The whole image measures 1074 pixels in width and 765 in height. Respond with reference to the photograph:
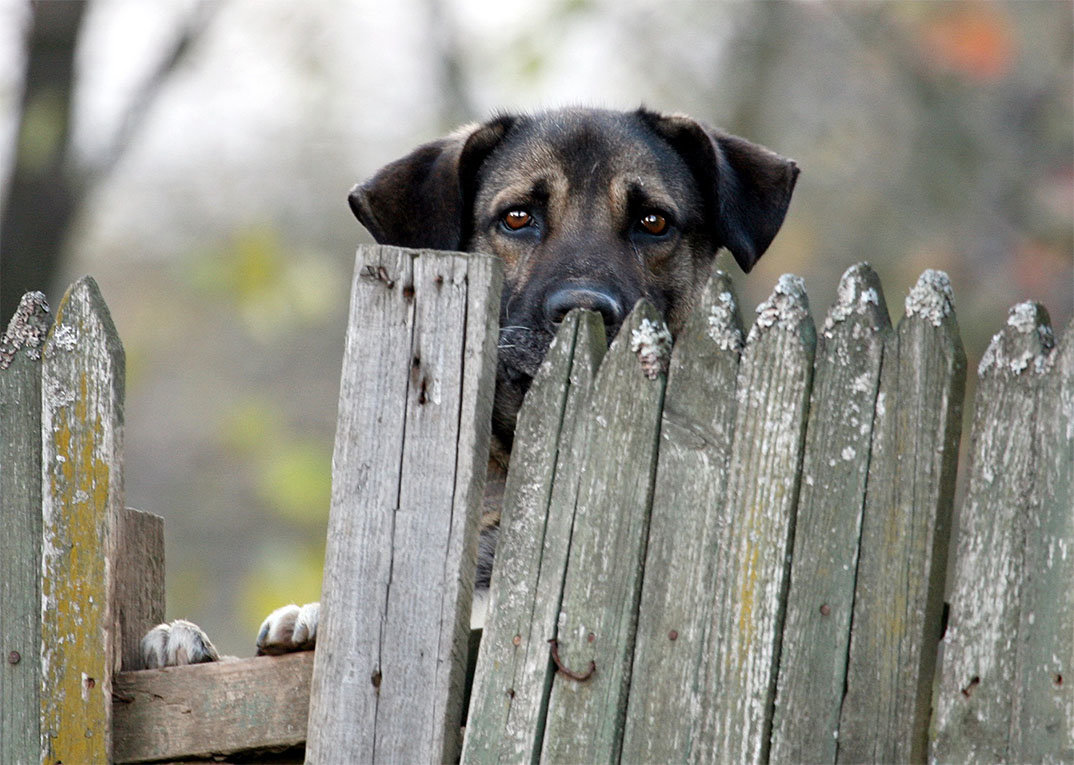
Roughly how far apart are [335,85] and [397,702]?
39.1 ft

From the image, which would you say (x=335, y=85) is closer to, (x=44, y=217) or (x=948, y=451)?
(x=44, y=217)

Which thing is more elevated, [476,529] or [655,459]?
[655,459]

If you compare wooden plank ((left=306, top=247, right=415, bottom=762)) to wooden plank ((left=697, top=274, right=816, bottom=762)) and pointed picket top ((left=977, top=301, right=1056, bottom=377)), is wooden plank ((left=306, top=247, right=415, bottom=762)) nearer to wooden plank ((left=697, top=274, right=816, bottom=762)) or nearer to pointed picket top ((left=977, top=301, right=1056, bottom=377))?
wooden plank ((left=697, top=274, right=816, bottom=762))

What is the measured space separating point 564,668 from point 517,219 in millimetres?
2500

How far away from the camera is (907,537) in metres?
2.31

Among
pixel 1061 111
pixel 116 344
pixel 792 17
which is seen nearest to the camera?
pixel 116 344

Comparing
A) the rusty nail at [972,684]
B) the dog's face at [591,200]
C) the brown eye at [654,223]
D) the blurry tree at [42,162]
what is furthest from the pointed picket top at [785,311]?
the blurry tree at [42,162]

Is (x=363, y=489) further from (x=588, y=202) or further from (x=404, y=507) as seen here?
(x=588, y=202)

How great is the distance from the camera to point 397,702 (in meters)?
2.63

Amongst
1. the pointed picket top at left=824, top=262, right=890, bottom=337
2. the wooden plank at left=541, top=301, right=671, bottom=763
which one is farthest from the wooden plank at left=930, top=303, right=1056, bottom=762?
the wooden plank at left=541, top=301, right=671, bottom=763

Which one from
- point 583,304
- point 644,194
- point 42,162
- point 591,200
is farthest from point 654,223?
point 42,162

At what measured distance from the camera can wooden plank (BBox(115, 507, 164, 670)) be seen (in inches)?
116

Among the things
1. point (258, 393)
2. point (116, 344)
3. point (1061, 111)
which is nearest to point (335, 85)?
point (258, 393)

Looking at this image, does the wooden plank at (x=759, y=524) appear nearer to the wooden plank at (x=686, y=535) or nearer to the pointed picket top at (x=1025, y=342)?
the wooden plank at (x=686, y=535)
